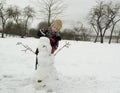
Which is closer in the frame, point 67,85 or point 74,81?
point 67,85

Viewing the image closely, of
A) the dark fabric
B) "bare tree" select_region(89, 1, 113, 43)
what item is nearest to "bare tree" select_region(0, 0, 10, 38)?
"bare tree" select_region(89, 1, 113, 43)

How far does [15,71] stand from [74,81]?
189 centimetres

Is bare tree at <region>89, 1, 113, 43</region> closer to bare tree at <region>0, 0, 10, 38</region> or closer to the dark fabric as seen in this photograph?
bare tree at <region>0, 0, 10, 38</region>

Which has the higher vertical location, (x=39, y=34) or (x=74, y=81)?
(x=39, y=34)

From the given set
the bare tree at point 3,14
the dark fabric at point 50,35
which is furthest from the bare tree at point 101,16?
the dark fabric at point 50,35

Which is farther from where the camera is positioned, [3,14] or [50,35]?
[3,14]

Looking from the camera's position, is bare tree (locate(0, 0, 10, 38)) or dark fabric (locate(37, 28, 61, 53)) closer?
dark fabric (locate(37, 28, 61, 53))

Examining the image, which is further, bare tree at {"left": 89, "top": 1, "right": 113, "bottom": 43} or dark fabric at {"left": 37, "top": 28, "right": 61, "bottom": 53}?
bare tree at {"left": 89, "top": 1, "right": 113, "bottom": 43}

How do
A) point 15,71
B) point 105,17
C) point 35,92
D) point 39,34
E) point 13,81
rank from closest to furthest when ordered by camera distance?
point 35,92, point 39,34, point 13,81, point 15,71, point 105,17

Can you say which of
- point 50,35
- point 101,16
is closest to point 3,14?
point 101,16

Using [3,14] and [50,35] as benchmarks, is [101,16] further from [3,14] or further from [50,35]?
[50,35]

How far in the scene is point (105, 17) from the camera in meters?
40.4

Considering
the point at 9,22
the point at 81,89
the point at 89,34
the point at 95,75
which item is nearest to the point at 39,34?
the point at 81,89

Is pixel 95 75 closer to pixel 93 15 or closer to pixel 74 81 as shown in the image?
pixel 74 81
